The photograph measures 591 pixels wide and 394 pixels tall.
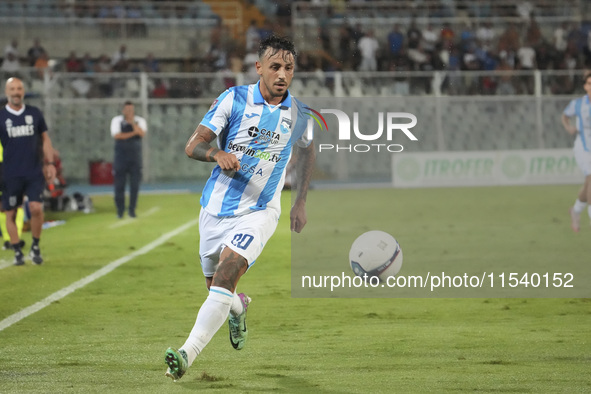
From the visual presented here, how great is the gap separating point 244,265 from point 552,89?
2265 centimetres

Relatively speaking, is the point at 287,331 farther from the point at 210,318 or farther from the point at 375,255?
the point at 210,318

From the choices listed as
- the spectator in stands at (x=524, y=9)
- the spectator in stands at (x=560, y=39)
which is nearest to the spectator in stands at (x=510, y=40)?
the spectator in stands at (x=524, y=9)

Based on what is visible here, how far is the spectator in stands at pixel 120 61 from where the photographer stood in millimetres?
28266

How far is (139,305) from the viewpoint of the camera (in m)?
8.80

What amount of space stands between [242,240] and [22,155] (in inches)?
256

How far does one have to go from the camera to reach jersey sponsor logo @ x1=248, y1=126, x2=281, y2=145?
20.0ft

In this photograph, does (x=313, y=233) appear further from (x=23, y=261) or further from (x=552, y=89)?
(x=552, y=89)

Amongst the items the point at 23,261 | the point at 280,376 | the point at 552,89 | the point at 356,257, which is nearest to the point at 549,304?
the point at 356,257

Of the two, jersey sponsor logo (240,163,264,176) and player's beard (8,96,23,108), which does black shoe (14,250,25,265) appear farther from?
jersey sponsor logo (240,163,264,176)

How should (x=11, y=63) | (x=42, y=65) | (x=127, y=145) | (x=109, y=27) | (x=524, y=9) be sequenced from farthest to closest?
(x=524, y=9) → (x=109, y=27) → (x=42, y=65) → (x=11, y=63) → (x=127, y=145)

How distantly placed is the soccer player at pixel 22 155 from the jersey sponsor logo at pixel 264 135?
6158 millimetres

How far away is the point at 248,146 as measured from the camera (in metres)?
6.11

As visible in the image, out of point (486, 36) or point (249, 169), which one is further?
point (486, 36)

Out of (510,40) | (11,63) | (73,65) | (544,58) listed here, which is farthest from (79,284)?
(544,58)
